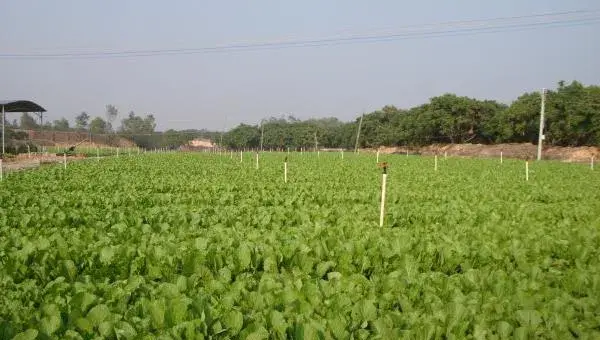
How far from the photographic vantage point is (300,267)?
5320 mm

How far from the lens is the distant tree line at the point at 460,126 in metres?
47.3

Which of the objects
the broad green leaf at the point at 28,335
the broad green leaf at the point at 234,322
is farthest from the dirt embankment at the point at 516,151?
the broad green leaf at the point at 28,335

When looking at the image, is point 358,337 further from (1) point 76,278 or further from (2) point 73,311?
(1) point 76,278

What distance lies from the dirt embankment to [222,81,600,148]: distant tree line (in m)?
1.64

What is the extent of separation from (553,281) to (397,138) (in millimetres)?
72384

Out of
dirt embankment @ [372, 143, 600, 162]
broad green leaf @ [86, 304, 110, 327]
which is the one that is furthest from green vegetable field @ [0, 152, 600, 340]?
dirt embankment @ [372, 143, 600, 162]

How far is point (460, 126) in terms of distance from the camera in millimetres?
64625

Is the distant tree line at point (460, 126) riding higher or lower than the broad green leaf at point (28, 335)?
higher

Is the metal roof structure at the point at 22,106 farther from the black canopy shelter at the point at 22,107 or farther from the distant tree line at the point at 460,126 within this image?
the distant tree line at the point at 460,126

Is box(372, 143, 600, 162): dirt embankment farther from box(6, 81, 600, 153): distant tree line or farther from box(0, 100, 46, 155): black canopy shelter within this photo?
box(0, 100, 46, 155): black canopy shelter

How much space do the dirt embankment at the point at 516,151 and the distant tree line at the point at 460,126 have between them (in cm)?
164

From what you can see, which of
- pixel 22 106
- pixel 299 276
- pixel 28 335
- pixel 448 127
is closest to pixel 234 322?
pixel 28 335

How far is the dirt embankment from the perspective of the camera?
44.3 metres

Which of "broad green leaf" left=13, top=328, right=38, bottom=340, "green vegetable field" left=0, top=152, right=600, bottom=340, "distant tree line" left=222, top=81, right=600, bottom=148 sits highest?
"distant tree line" left=222, top=81, right=600, bottom=148
